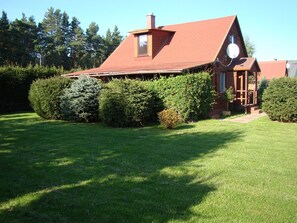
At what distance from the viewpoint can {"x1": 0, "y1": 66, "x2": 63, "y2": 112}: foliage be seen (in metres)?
22.6

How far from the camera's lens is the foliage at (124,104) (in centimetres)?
1405

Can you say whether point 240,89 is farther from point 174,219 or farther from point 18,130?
point 174,219

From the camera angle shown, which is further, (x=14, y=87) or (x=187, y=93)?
(x=14, y=87)

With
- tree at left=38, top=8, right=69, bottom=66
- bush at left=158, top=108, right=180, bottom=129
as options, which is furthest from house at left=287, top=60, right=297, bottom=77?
bush at left=158, top=108, right=180, bottom=129

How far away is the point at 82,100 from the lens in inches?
604

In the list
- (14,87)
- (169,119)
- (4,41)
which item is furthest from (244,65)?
(4,41)

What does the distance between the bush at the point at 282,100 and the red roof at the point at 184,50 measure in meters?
4.14

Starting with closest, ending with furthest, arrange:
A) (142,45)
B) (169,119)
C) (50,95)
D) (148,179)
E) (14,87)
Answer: (148,179) < (169,119) < (50,95) < (142,45) < (14,87)

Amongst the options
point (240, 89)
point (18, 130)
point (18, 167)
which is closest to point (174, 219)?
point (18, 167)

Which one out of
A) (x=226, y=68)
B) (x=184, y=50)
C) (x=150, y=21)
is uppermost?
(x=150, y=21)

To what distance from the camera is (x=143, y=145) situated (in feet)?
31.6

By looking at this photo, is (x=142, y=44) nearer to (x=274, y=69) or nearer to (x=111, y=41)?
(x=274, y=69)

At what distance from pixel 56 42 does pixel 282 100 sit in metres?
50.1

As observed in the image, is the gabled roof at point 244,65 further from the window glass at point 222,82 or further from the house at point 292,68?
the house at point 292,68
